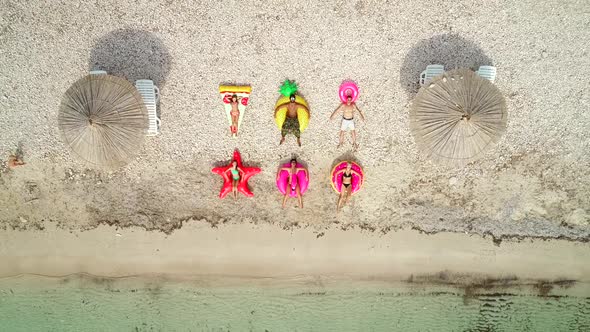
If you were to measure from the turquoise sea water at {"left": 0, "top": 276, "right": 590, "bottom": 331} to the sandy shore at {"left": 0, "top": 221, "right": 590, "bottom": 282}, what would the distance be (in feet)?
0.66

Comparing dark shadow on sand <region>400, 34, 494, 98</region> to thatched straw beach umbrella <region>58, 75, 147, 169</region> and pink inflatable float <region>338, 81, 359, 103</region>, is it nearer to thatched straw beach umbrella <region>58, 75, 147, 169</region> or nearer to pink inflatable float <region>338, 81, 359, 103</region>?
pink inflatable float <region>338, 81, 359, 103</region>

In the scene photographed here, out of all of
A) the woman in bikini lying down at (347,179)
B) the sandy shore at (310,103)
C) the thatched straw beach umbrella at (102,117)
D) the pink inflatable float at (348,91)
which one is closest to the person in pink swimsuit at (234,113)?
the sandy shore at (310,103)

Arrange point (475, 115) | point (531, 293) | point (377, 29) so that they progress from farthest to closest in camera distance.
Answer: point (531, 293) < point (377, 29) < point (475, 115)

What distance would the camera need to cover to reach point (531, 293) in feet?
18.0

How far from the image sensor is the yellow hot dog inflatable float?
5070 millimetres

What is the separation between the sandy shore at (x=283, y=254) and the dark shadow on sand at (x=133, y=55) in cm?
208

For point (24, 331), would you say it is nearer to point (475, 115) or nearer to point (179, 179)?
point (179, 179)

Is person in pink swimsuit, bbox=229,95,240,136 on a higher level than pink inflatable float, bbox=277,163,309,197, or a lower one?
higher

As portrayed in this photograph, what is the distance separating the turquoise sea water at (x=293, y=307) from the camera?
5.49 metres

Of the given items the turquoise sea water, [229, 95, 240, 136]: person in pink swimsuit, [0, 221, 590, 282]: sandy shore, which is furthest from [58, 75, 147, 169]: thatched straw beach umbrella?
the turquoise sea water

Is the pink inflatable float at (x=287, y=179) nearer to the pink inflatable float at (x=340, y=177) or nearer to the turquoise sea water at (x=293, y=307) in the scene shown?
the pink inflatable float at (x=340, y=177)

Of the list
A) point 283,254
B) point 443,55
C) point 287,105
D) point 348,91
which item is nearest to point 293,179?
point 287,105

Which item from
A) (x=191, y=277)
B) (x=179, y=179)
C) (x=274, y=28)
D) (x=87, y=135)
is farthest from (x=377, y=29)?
(x=191, y=277)

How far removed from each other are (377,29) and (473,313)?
13.3 ft
